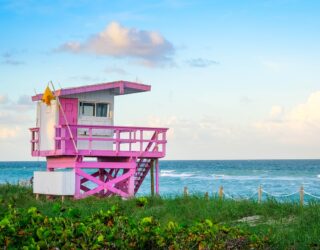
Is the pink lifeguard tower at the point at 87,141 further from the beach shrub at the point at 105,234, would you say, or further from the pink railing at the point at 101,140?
the beach shrub at the point at 105,234

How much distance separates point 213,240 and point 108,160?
17666 millimetres

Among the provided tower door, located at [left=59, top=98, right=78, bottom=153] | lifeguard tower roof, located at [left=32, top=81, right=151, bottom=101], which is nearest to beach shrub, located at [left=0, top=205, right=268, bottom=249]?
tower door, located at [left=59, top=98, right=78, bottom=153]

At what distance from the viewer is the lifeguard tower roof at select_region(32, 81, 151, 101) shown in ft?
85.5

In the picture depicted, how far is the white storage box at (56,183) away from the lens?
24.6 meters

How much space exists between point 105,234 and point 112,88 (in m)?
18.6

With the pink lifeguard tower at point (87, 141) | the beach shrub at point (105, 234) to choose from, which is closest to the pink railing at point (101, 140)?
the pink lifeguard tower at point (87, 141)

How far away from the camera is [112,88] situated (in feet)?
88.8

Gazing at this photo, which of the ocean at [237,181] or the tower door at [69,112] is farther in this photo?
the ocean at [237,181]

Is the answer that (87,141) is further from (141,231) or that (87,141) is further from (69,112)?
(141,231)

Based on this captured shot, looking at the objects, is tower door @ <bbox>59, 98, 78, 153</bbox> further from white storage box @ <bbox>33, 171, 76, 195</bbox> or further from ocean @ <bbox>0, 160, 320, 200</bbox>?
ocean @ <bbox>0, 160, 320, 200</bbox>

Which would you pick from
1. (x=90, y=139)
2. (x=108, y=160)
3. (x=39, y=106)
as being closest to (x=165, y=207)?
(x=90, y=139)

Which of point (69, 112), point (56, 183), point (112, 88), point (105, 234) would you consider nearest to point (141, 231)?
point (105, 234)

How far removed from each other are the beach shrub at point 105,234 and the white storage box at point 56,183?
14797mm

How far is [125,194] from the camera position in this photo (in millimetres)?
26250
